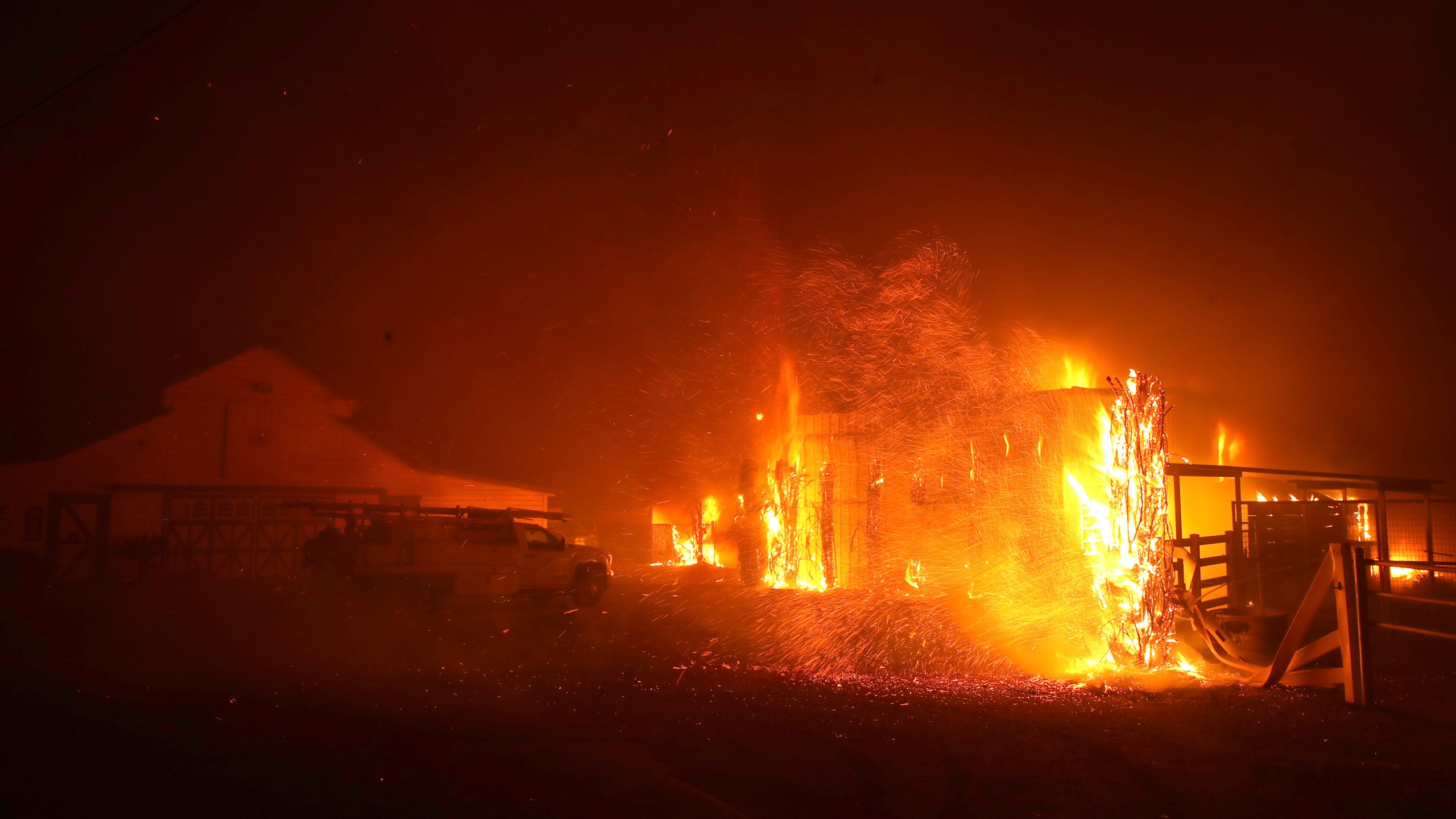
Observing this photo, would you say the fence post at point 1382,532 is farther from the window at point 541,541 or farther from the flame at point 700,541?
the flame at point 700,541

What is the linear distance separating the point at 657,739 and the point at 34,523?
75.5ft

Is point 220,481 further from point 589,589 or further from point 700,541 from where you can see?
point 700,541

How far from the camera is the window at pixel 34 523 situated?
70.0 feet

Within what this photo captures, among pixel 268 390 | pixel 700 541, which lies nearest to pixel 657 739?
pixel 268 390

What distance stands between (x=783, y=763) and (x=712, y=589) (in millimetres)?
13345

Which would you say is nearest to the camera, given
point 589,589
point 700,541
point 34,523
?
point 589,589

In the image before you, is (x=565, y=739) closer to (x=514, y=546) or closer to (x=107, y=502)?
(x=514, y=546)

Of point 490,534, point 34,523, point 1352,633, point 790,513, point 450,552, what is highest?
point 790,513

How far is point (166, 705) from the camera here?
717 cm

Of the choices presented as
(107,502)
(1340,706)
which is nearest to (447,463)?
(107,502)

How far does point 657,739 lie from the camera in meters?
6.45

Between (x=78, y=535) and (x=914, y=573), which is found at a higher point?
(x=78, y=535)

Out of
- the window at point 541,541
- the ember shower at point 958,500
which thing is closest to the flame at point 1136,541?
the ember shower at point 958,500

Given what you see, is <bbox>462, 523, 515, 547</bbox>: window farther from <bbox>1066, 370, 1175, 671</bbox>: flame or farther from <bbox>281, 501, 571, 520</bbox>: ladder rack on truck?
<bbox>1066, 370, 1175, 671</bbox>: flame
